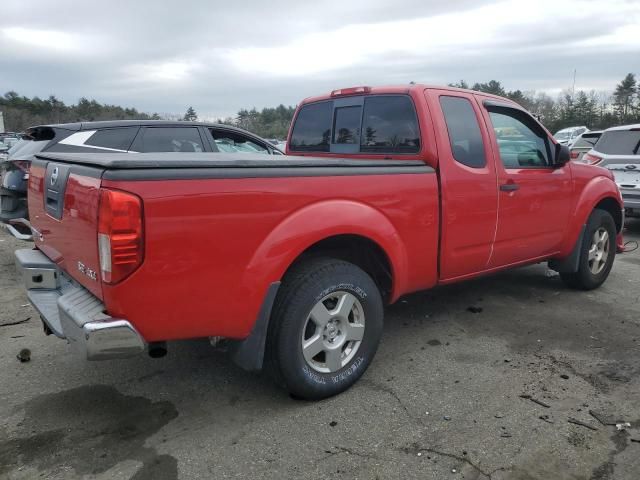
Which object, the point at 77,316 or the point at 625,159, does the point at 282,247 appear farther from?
the point at 625,159

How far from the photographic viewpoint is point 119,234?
232 centimetres

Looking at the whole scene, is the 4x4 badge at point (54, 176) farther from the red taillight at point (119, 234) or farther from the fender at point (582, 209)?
Result: the fender at point (582, 209)

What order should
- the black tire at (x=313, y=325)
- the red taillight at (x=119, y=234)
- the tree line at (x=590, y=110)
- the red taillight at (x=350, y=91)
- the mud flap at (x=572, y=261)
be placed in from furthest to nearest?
the tree line at (x=590, y=110) < the mud flap at (x=572, y=261) < the red taillight at (x=350, y=91) < the black tire at (x=313, y=325) < the red taillight at (x=119, y=234)

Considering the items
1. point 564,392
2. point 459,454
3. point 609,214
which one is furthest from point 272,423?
point 609,214

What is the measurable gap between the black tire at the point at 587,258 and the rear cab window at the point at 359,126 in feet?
7.93

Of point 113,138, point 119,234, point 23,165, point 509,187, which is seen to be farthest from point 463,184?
point 23,165

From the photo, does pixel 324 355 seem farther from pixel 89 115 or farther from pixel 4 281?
pixel 89 115

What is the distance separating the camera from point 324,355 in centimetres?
318

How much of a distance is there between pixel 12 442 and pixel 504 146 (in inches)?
157

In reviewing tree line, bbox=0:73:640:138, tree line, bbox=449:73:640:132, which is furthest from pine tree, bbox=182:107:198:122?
tree line, bbox=449:73:640:132

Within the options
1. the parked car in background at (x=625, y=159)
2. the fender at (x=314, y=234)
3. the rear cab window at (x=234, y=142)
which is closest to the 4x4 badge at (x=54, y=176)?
the fender at (x=314, y=234)

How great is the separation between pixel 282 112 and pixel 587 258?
6369cm

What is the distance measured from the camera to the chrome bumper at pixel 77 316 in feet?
7.76

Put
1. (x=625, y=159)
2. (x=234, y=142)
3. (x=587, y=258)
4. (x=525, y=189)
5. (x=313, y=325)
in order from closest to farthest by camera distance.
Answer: (x=313, y=325) → (x=525, y=189) → (x=587, y=258) → (x=234, y=142) → (x=625, y=159)
